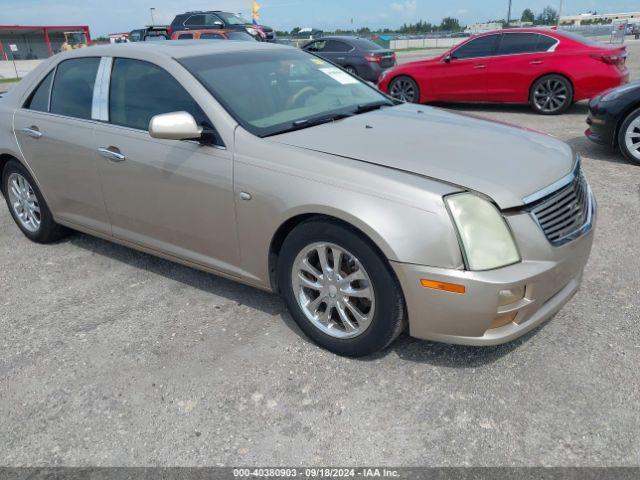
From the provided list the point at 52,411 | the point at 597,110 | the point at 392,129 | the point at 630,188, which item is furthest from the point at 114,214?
the point at 597,110

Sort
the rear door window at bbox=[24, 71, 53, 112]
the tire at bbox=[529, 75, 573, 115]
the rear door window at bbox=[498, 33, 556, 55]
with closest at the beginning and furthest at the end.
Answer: the rear door window at bbox=[24, 71, 53, 112], the tire at bbox=[529, 75, 573, 115], the rear door window at bbox=[498, 33, 556, 55]

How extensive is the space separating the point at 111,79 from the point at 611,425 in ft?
12.0

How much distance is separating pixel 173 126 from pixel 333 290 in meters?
1.27

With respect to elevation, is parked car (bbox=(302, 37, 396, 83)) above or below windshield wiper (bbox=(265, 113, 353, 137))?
below

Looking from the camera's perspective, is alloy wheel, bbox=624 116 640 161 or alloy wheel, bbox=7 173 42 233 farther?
alloy wheel, bbox=624 116 640 161

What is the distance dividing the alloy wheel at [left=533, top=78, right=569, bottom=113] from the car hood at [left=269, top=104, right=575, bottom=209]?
22.6 feet

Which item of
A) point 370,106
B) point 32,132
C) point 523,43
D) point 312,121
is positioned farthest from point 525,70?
point 32,132

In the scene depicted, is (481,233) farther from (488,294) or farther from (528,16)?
(528,16)

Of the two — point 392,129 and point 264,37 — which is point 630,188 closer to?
point 392,129

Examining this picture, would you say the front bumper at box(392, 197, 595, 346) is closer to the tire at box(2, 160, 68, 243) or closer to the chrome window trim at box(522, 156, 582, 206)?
the chrome window trim at box(522, 156, 582, 206)

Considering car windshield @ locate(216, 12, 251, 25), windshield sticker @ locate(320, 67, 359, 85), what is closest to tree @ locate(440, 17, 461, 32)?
car windshield @ locate(216, 12, 251, 25)

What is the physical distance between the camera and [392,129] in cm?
333

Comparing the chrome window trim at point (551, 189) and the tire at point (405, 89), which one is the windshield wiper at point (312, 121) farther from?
the tire at point (405, 89)

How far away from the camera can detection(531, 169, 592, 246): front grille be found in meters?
2.67
